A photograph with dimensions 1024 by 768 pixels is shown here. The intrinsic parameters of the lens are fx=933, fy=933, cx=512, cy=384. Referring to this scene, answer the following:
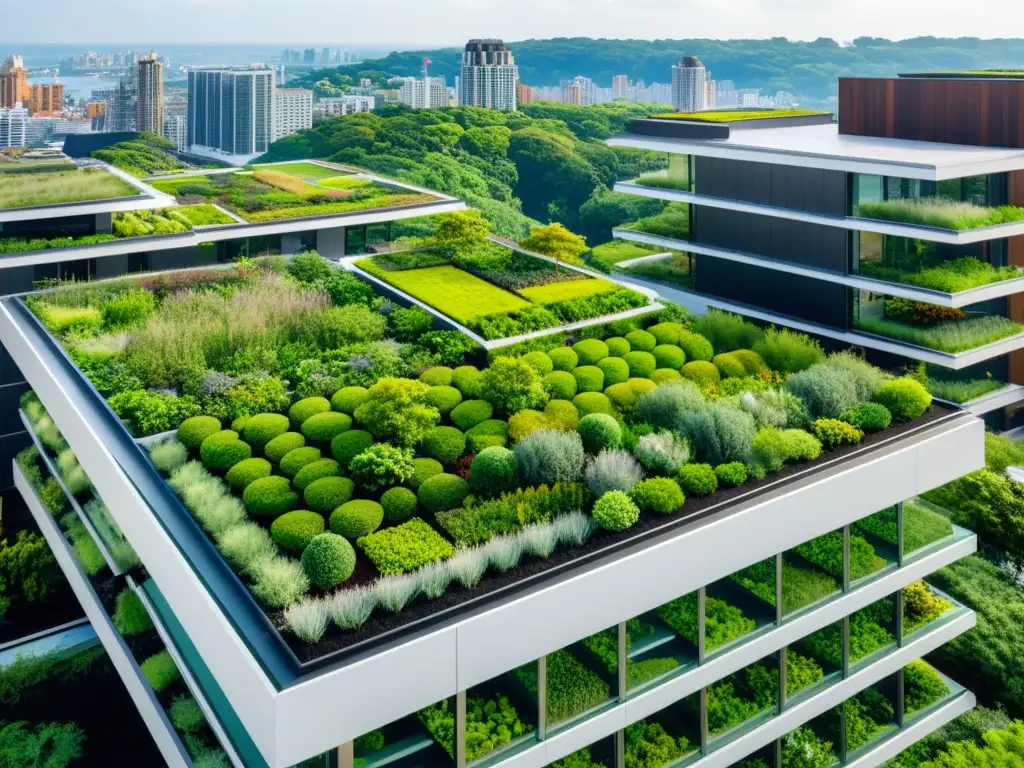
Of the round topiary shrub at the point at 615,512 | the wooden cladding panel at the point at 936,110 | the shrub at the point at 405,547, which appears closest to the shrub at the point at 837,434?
the round topiary shrub at the point at 615,512

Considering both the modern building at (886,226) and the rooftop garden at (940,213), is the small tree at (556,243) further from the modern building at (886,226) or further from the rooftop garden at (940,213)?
the rooftop garden at (940,213)

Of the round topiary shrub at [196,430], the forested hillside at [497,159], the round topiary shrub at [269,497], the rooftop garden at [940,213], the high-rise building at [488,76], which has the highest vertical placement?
the high-rise building at [488,76]

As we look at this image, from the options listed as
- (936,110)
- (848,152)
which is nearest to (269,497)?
(848,152)

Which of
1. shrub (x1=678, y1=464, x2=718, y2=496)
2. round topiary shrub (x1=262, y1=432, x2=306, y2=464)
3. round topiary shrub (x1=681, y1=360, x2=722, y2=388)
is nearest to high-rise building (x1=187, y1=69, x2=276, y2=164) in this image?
round topiary shrub (x1=681, y1=360, x2=722, y2=388)

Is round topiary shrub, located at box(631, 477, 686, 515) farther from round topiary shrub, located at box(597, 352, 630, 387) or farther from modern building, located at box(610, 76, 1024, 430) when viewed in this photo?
modern building, located at box(610, 76, 1024, 430)

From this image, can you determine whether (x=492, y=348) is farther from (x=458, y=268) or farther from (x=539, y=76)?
(x=539, y=76)

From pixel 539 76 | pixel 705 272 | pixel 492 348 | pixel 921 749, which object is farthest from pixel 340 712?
pixel 539 76

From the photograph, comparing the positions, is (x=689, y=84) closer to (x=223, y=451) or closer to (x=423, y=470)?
(x=423, y=470)
